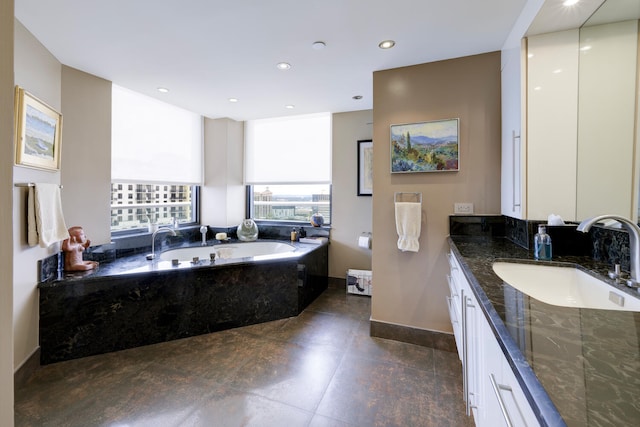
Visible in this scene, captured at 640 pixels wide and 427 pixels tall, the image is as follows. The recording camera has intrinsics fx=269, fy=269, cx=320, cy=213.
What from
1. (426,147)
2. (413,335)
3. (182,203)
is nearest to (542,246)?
(426,147)

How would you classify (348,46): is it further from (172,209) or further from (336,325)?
(172,209)

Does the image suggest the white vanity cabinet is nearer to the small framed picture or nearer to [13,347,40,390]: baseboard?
the small framed picture

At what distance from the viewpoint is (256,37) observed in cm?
194

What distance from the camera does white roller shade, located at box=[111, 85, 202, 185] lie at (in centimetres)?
289

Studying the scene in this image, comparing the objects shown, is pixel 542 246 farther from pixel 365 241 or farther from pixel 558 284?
pixel 365 241

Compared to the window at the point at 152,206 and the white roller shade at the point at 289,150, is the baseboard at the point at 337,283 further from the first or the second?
the window at the point at 152,206

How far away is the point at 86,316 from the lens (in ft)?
6.87

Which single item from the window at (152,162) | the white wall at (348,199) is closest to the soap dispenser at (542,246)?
the white wall at (348,199)

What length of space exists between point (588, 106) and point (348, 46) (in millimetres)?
1582

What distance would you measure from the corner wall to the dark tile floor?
0.38m

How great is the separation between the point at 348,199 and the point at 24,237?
3043mm

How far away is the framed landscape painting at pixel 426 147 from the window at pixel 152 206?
2964 mm

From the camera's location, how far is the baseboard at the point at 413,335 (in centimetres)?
223

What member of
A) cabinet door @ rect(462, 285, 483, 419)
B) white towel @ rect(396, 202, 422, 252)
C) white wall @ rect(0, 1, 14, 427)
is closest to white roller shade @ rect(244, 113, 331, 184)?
white towel @ rect(396, 202, 422, 252)
